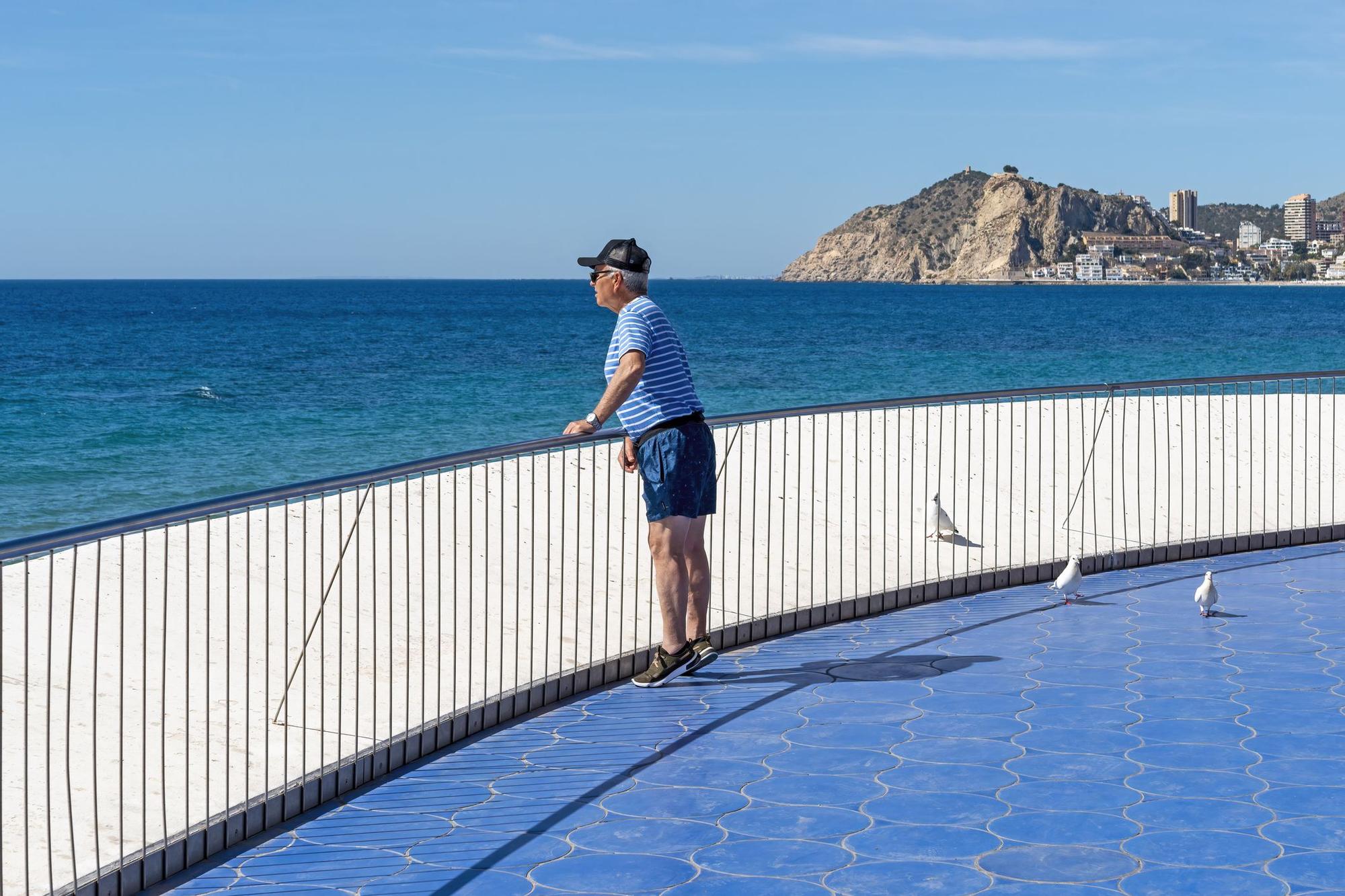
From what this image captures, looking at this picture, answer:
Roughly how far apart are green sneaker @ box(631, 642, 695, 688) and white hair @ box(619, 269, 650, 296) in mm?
1617

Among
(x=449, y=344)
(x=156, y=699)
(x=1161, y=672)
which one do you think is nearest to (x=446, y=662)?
(x=156, y=699)

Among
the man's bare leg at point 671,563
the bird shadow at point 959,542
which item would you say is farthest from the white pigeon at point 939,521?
the man's bare leg at point 671,563

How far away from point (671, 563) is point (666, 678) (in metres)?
0.57

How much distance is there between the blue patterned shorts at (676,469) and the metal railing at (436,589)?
9.7 inches

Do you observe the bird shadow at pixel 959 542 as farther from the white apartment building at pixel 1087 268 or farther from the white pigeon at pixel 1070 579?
the white apartment building at pixel 1087 268

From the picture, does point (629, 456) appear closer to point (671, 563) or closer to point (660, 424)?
point (660, 424)

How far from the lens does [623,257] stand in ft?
21.3

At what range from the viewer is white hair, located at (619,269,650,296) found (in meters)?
6.48

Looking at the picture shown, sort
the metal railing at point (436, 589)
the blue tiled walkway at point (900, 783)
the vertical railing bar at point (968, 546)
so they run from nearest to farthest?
the blue tiled walkway at point (900, 783) < the metal railing at point (436, 589) < the vertical railing bar at point (968, 546)

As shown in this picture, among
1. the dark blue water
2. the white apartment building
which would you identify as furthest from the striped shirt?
the white apartment building

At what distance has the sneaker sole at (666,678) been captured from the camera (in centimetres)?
673

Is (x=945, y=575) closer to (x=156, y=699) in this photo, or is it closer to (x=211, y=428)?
(x=156, y=699)

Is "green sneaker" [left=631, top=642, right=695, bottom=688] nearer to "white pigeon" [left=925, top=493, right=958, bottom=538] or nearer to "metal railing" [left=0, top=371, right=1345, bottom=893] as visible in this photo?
"metal railing" [left=0, top=371, right=1345, bottom=893]

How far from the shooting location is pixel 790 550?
12312 millimetres
